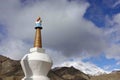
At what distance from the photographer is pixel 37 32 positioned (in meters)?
20.1

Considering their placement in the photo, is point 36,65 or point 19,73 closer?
point 36,65

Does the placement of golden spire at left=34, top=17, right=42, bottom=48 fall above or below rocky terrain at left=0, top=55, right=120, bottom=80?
below

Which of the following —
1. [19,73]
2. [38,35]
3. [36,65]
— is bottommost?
[36,65]

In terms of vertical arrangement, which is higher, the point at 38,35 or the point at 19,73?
the point at 19,73

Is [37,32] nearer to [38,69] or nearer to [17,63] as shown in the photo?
[38,69]

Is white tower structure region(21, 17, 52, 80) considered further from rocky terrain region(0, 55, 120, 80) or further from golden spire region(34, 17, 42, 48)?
rocky terrain region(0, 55, 120, 80)

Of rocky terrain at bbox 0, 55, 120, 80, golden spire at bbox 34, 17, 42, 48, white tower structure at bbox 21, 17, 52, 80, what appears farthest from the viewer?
rocky terrain at bbox 0, 55, 120, 80

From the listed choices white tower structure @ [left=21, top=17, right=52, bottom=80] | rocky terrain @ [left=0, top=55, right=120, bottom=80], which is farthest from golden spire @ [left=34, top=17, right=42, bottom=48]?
rocky terrain @ [left=0, top=55, right=120, bottom=80]

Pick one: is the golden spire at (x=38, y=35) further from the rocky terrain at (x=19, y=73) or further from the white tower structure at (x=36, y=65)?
the rocky terrain at (x=19, y=73)

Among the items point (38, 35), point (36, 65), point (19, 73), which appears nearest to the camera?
point (36, 65)

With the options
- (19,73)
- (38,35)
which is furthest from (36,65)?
(19,73)

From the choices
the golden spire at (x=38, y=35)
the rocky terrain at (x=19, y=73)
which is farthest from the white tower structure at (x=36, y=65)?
the rocky terrain at (x=19, y=73)

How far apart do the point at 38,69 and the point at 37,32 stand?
2838 millimetres

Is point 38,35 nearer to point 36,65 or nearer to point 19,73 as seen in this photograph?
point 36,65
